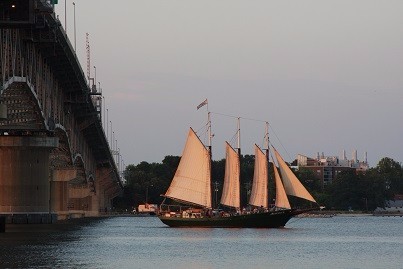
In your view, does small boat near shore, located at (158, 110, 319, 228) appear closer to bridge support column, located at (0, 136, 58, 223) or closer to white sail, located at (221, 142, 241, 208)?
white sail, located at (221, 142, 241, 208)

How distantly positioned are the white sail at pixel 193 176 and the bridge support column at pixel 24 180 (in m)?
19.1

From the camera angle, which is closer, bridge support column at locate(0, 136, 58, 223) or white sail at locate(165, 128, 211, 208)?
bridge support column at locate(0, 136, 58, 223)

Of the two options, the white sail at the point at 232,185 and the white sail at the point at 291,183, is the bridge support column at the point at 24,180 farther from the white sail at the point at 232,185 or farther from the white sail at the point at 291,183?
the white sail at the point at 291,183

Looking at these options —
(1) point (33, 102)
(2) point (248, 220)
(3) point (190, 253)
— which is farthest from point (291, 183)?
(3) point (190, 253)

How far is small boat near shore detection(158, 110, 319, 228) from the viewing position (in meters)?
132

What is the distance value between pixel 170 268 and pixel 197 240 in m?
38.0

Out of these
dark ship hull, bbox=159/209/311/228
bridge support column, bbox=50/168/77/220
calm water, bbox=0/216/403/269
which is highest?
bridge support column, bbox=50/168/77/220

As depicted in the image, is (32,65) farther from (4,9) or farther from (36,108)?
(4,9)

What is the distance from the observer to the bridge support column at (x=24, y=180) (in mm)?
114250

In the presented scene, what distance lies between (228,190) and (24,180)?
91.7 ft

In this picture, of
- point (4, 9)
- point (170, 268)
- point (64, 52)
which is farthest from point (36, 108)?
point (170, 268)

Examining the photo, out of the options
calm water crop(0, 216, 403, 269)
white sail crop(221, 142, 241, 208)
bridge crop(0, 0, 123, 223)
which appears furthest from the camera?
white sail crop(221, 142, 241, 208)

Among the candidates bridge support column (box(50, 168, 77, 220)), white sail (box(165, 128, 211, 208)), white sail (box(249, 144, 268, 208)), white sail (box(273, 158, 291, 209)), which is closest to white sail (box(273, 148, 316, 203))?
white sail (box(273, 158, 291, 209))

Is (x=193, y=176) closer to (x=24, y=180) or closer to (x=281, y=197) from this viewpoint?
(x=281, y=197)
